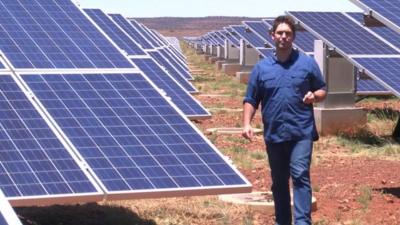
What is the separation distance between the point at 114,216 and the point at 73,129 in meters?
1.77

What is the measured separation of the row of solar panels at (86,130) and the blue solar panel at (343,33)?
820 centimetres

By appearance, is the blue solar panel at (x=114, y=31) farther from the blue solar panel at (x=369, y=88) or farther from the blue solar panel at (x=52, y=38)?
the blue solar panel at (x=52, y=38)

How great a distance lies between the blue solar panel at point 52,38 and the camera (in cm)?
929

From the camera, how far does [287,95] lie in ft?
23.7

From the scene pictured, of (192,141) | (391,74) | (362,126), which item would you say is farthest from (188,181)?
(362,126)

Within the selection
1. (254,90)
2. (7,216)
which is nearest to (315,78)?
(254,90)

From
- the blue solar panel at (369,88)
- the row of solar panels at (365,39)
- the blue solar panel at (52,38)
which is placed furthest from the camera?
the blue solar panel at (369,88)

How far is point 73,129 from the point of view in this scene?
312 inches

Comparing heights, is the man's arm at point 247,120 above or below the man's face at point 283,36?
below

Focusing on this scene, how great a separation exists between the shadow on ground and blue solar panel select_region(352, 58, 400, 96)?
5.88m

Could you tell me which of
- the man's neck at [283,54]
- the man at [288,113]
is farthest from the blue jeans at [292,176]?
the man's neck at [283,54]

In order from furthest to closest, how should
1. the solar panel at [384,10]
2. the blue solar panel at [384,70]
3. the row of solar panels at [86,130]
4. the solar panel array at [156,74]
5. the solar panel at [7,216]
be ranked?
the blue solar panel at [384,70]
the solar panel array at [156,74]
the solar panel at [384,10]
the row of solar panels at [86,130]
the solar panel at [7,216]

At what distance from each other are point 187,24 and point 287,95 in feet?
535

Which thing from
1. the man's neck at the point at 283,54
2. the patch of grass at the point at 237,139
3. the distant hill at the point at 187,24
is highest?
the distant hill at the point at 187,24
